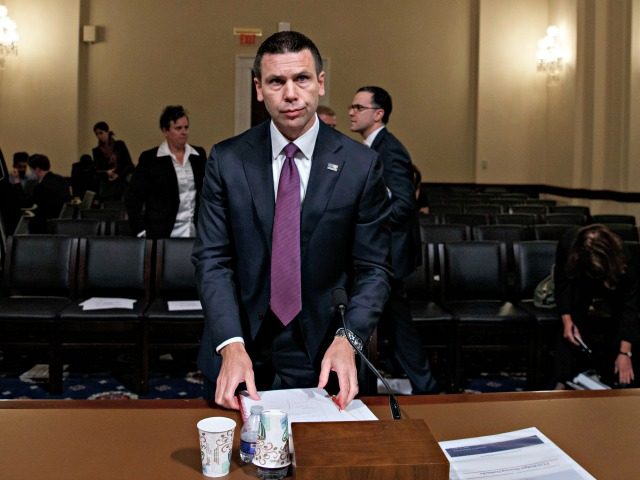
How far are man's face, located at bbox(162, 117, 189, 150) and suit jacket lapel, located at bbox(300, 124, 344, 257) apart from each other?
323cm

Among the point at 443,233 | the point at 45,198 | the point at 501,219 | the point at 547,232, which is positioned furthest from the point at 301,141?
the point at 45,198

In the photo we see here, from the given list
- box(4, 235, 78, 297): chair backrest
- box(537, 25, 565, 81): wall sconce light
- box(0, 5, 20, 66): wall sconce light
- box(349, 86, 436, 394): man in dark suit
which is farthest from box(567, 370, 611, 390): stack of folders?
box(0, 5, 20, 66): wall sconce light

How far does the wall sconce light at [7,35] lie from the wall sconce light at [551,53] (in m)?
8.29

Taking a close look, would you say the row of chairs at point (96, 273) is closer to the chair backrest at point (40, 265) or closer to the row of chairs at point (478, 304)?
the chair backrest at point (40, 265)

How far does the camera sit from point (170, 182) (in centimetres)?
516

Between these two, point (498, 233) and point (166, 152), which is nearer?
point (166, 152)

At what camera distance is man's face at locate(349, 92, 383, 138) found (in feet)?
13.9

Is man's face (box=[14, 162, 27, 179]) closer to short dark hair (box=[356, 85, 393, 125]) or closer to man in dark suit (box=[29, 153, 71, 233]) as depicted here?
man in dark suit (box=[29, 153, 71, 233])

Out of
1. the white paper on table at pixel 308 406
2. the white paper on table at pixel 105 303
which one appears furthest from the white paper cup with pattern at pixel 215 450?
the white paper on table at pixel 105 303

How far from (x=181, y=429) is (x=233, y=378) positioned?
0.51ft

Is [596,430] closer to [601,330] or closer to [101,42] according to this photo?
[601,330]

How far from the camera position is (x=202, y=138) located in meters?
13.4

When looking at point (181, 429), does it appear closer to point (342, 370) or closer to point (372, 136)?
point (342, 370)

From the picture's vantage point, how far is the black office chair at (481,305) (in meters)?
4.53
